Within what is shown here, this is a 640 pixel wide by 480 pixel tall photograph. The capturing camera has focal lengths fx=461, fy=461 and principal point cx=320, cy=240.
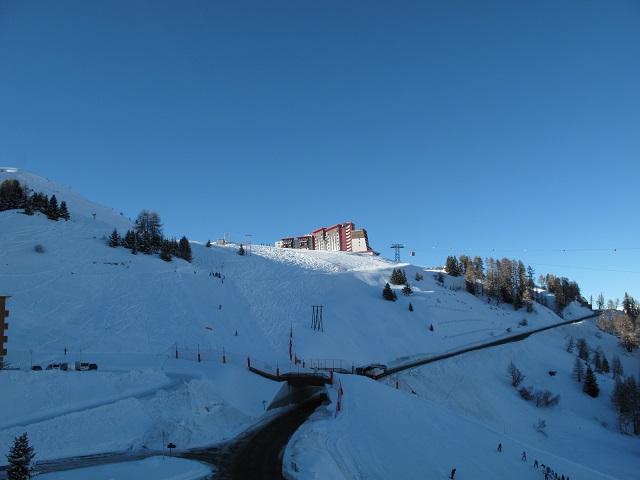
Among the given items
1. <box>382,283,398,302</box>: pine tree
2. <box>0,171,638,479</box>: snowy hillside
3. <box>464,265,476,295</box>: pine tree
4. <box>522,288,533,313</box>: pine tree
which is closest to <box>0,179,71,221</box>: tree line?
<box>0,171,638,479</box>: snowy hillside

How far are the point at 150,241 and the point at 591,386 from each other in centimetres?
6232

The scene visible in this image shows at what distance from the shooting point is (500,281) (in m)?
106

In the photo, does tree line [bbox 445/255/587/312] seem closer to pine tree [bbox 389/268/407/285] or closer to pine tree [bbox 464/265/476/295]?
pine tree [bbox 464/265/476/295]

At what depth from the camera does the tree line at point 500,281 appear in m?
103

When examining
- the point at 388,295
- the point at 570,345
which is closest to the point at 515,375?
the point at 388,295

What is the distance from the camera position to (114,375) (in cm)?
2689

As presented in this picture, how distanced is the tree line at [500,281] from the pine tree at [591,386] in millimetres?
40769

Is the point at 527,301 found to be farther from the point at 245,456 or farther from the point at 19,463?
the point at 19,463

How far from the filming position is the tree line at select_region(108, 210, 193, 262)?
6253 centimetres

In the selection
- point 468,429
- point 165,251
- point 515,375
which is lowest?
point 515,375

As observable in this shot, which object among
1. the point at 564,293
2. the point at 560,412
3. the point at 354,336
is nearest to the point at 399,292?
the point at 354,336

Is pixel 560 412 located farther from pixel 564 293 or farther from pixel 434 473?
pixel 564 293

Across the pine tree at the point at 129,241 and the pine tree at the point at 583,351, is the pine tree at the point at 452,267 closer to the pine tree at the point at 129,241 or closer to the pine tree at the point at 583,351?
the pine tree at the point at 583,351

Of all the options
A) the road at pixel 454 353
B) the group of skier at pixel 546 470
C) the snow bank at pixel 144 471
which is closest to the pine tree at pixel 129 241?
the road at pixel 454 353
